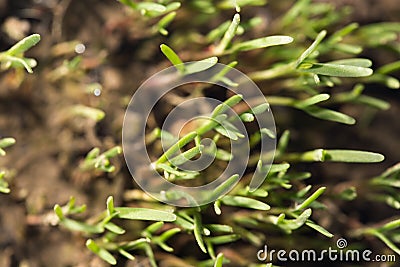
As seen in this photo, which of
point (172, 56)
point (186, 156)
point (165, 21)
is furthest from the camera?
point (165, 21)

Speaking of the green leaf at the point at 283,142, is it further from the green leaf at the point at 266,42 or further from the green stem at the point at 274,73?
the green leaf at the point at 266,42

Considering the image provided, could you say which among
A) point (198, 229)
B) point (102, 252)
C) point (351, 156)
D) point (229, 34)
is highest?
point (229, 34)

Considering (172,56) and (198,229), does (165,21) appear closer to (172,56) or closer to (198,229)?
(172,56)

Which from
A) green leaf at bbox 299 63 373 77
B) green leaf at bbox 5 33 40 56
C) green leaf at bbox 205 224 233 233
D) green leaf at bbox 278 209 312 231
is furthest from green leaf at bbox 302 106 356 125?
green leaf at bbox 5 33 40 56

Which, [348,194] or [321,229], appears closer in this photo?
[321,229]

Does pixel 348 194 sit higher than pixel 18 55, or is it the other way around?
pixel 18 55

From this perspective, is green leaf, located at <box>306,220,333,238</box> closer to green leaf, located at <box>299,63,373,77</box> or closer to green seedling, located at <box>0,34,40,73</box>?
green leaf, located at <box>299,63,373,77</box>

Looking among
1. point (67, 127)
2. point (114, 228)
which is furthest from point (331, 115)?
point (67, 127)
